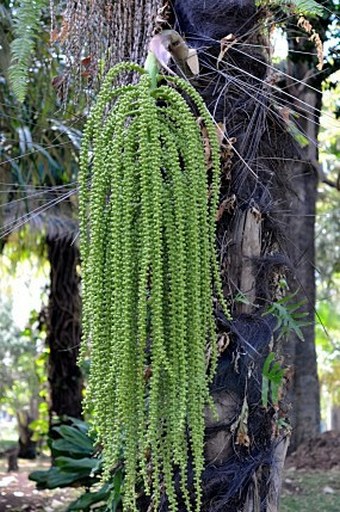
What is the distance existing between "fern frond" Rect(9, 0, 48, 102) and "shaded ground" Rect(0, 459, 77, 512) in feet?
15.6

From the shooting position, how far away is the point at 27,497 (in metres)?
7.53

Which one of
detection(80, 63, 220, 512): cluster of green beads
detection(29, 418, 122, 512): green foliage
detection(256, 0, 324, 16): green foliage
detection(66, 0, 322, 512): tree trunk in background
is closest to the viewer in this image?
detection(80, 63, 220, 512): cluster of green beads

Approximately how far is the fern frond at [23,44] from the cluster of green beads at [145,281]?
59 centimetres

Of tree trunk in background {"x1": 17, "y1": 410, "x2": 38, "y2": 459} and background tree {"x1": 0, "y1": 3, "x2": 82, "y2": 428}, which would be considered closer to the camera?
background tree {"x1": 0, "y1": 3, "x2": 82, "y2": 428}

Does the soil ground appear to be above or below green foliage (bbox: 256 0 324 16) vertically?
below

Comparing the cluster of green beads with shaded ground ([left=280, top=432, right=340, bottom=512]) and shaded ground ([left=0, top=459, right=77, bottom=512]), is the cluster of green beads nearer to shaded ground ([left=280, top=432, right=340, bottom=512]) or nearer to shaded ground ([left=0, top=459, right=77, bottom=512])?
shaded ground ([left=280, top=432, right=340, bottom=512])

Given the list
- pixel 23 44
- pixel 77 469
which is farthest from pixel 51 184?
pixel 23 44

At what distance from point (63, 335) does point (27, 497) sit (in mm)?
1865

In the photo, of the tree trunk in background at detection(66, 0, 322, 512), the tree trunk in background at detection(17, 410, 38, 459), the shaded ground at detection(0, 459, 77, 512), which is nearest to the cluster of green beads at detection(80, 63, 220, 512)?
the tree trunk in background at detection(66, 0, 322, 512)

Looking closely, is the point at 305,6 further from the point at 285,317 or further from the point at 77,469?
the point at 77,469

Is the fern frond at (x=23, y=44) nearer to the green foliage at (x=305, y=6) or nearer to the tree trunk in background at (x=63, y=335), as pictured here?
the green foliage at (x=305, y=6)

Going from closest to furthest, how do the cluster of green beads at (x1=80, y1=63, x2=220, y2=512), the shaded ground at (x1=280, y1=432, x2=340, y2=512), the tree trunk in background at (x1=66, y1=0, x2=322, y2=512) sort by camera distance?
the cluster of green beads at (x1=80, y1=63, x2=220, y2=512), the tree trunk in background at (x1=66, y1=0, x2=322, y2=512), the shaded ground at (x1=280, y1=432, x2=340, y2=512)

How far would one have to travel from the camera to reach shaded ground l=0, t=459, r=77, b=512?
274 inches

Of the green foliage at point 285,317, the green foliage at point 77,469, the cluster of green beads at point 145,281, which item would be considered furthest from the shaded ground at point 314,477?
the cluster of green beads at point 145,281
